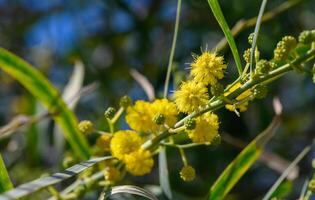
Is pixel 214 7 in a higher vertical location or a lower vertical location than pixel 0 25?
lower

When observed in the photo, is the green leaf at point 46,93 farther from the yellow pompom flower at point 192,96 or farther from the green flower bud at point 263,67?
the green flower bud at point 263,67

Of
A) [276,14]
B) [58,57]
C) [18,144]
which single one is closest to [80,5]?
[58,57]

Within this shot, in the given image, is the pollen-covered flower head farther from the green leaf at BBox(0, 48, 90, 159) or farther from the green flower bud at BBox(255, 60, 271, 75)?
the green leaf at BBox(0, 48, 90, 159)

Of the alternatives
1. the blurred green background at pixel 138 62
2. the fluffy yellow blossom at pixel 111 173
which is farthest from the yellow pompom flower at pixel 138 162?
the blurred green background at pixel 138 62

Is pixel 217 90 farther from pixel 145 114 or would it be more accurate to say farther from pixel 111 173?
pixel 111 173

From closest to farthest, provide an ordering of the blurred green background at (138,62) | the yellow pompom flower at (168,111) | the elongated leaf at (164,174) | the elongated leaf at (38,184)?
the elongated leaf at (38,184), the yellow pompom flower at (168,111), the elongated leaf at (164,174), the blurred green background at (138,62)

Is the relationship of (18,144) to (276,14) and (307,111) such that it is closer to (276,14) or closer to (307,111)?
(276,14)

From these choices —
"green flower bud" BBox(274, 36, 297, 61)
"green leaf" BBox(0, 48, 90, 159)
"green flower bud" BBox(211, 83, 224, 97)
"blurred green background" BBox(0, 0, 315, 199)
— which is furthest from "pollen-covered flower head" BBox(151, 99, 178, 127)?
"blurred green background" BBox(0, 0, 315, 199)
